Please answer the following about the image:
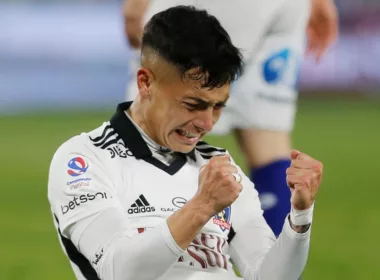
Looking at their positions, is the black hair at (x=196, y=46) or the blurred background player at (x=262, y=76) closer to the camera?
the black hair at (x=196, y=46)

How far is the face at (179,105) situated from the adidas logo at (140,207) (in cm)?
17

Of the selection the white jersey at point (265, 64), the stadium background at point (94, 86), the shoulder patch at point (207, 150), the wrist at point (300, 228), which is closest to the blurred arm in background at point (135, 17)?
the white jersey at point (265, 64)

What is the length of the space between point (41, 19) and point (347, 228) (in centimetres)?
758

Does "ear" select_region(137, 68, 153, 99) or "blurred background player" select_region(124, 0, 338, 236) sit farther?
"blurred background player" select_region(124, 0, 338, 236)

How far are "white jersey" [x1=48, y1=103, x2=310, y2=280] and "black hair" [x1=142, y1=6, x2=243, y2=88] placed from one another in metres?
0.29

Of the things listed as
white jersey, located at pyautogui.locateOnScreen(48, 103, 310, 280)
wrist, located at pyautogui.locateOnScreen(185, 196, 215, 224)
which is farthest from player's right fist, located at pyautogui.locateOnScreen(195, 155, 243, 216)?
white jersey, located at pyautogui.locateOnScreen(48, 103, 310, 280)

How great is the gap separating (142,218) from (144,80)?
0.38m

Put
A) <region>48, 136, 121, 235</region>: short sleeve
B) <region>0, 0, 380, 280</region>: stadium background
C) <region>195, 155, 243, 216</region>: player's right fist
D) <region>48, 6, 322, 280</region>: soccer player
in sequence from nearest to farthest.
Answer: <region>195, 155, 243, 216</region>: player's right fist < <region>48, 6, 322, 280</region>: soccer player < <region>48, 136, 121, 235</region>: short sleeve < <region>0, 0, 380, 280</region>: stadium background

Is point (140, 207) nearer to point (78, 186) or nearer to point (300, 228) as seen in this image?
point (78, 186)

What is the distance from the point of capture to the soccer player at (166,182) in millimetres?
3074

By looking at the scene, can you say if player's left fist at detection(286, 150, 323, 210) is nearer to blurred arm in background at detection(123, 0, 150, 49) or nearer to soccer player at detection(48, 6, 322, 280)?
soccer player at detection(48, 6, 322, 280)

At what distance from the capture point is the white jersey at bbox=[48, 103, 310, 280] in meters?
3.08

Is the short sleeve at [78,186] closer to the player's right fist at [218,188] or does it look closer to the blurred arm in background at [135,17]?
the player's right fist at [218,188]

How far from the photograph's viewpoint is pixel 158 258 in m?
3.01
